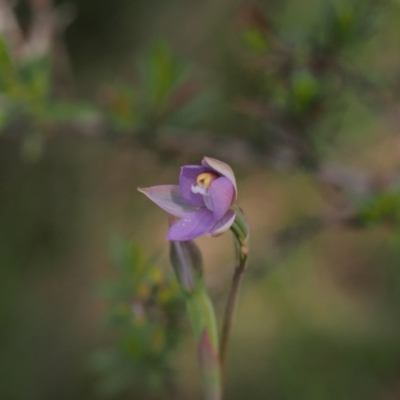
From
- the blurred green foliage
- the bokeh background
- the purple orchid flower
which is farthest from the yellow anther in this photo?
the bokeh background

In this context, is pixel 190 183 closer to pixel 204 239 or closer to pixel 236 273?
pixel 236 273

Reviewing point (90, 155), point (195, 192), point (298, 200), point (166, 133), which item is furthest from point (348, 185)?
point (90, 155)

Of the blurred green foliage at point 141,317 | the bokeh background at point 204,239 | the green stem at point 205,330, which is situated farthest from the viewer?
the bokeh background at point 204,239

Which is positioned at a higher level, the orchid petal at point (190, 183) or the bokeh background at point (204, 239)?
the bokeh background at point (204, 239)

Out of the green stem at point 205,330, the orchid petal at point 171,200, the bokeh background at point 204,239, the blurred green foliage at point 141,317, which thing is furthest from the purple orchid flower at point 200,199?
the bokeh background at point 204,239

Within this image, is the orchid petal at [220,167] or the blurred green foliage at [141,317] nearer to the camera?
the orchid petal at [220,167]

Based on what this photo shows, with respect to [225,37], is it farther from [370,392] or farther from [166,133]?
[370,392]

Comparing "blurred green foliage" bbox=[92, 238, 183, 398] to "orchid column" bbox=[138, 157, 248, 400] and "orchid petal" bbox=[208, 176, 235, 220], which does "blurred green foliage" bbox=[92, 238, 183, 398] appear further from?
"orchid petal" bbox=[208, 176, 235, 220]

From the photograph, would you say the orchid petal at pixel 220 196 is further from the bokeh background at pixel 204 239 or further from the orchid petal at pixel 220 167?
the bokeh background at pixel 204 239
